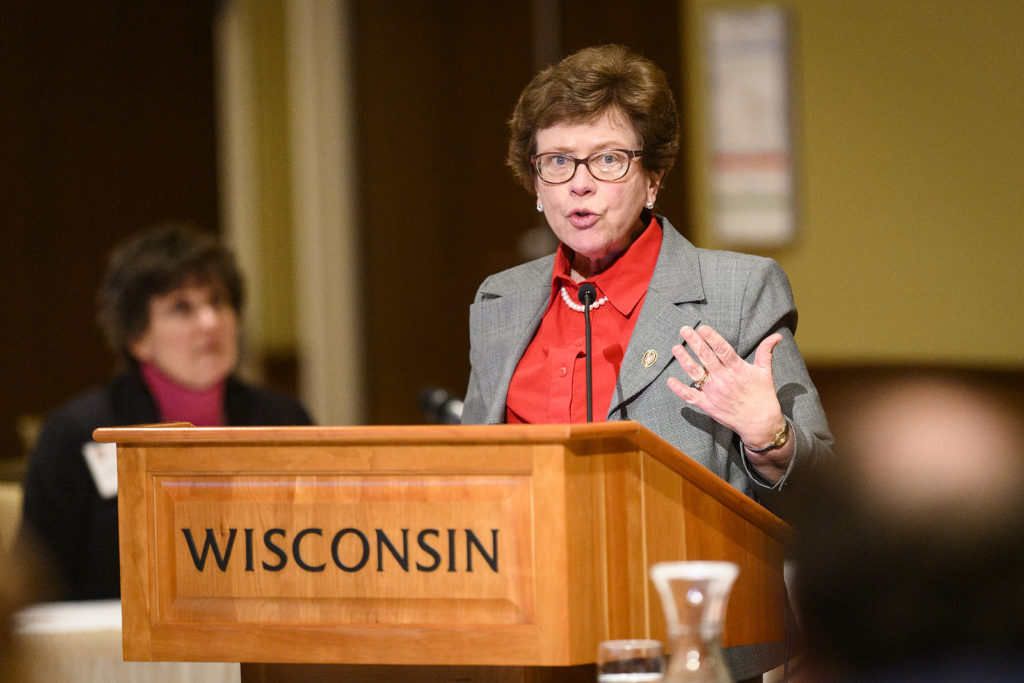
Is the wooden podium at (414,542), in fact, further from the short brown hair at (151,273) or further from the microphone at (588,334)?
the short brown hair at (151,273)

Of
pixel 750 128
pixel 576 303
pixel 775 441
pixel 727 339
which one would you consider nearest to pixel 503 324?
pixel 576 303

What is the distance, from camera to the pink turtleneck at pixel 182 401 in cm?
332

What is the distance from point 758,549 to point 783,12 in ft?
11.2

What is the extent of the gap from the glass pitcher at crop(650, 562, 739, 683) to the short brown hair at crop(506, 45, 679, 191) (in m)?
0.88

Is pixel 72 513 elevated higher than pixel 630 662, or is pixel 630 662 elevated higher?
pixel 630 662

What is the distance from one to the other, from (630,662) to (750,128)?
3.81 meters

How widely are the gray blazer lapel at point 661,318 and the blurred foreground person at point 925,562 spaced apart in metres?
0.86

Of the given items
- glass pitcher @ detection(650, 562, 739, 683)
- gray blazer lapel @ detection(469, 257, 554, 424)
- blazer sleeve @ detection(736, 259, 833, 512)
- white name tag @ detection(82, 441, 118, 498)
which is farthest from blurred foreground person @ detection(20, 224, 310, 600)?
glass pitcher @ detection(650, 562, 739, 683)

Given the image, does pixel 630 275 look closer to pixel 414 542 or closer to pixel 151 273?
pixel 414 542

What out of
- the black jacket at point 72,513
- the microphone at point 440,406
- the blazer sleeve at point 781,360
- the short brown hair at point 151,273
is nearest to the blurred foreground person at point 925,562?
the blazer sleeve at point 781,360

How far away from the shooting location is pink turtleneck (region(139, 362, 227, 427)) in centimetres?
332

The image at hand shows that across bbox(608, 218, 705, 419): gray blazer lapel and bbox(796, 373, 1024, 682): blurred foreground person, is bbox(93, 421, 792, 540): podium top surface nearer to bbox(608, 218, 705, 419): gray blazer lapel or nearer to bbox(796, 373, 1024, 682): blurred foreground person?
bbox(608, 218, 705, 419): gray blazer lapel

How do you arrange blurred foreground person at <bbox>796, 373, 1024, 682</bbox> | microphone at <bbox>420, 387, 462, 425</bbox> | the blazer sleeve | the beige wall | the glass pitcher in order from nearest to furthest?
blurred foreground person at <bbox>796, 373, 1024, 682</bbox>
the glass pitcher
the blazer sleeve
microphone at <bbox>420, 387, 462, 425</bbox>
the beige wall

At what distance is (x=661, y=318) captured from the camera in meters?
1.96
